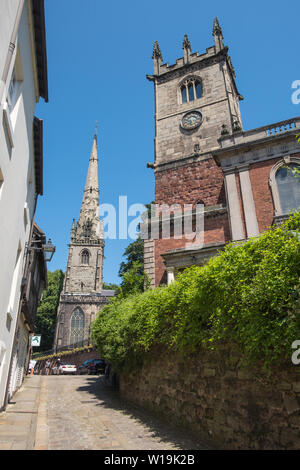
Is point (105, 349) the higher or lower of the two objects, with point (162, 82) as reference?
lower

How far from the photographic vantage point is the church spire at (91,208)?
65188 millimetres

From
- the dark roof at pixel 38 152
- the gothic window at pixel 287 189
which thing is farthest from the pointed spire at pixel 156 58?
the dark roof at pixel 38 152

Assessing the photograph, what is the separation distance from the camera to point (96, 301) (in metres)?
Result: 55.8

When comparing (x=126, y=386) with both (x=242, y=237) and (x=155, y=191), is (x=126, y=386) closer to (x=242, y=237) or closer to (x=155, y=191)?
(x=242, y=237)

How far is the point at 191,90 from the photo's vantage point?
866 inches

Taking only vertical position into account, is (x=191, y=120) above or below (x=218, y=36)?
below

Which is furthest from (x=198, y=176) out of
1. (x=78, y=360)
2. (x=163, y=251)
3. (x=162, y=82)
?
(x=78, y=360)

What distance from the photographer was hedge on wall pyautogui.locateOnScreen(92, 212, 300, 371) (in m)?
5.06

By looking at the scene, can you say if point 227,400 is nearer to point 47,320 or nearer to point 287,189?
point 287,189

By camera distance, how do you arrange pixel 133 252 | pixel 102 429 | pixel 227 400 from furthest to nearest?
pixel 133 252 → pixel 102 429 → pixel 227 400

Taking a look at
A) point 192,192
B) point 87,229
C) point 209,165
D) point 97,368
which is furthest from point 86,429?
point 87,229

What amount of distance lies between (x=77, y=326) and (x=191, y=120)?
44.7 meters

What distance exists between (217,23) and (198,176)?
14410mm

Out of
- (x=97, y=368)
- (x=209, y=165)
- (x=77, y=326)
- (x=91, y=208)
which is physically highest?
(x=91, y=208)
